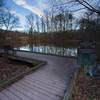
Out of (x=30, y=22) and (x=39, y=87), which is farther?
(x=30, y=22)

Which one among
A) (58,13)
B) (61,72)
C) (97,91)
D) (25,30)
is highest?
(25,30)

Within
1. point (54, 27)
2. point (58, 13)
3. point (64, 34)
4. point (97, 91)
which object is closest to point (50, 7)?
point (58, 13)

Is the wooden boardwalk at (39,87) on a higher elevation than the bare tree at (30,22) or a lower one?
lower

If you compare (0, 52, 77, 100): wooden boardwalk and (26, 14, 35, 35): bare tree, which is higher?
(26, 14, 35, 35): bare tree

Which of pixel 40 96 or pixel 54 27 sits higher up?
pixel 54 27

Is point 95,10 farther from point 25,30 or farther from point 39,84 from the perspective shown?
point 25,30

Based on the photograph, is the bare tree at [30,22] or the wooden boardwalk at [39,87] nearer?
the wooden boardwalk at [39,87]

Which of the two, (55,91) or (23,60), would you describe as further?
(23,60)

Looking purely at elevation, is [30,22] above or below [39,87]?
above

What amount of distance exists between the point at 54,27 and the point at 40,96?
107ft

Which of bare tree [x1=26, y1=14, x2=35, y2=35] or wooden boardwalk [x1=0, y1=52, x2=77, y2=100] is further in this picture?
bare tree [x1=26, y1=14, x2=35, y2=35]

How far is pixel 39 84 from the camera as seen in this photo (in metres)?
4.34

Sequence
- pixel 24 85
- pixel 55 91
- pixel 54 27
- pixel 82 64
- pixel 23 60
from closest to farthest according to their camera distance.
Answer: pixel 55 91 → pixel 24 85 → pixel 82 64 → pixel 23 60 → pixel 54 27

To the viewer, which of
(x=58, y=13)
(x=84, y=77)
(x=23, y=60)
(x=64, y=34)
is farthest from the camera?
(x=64, y=34)
